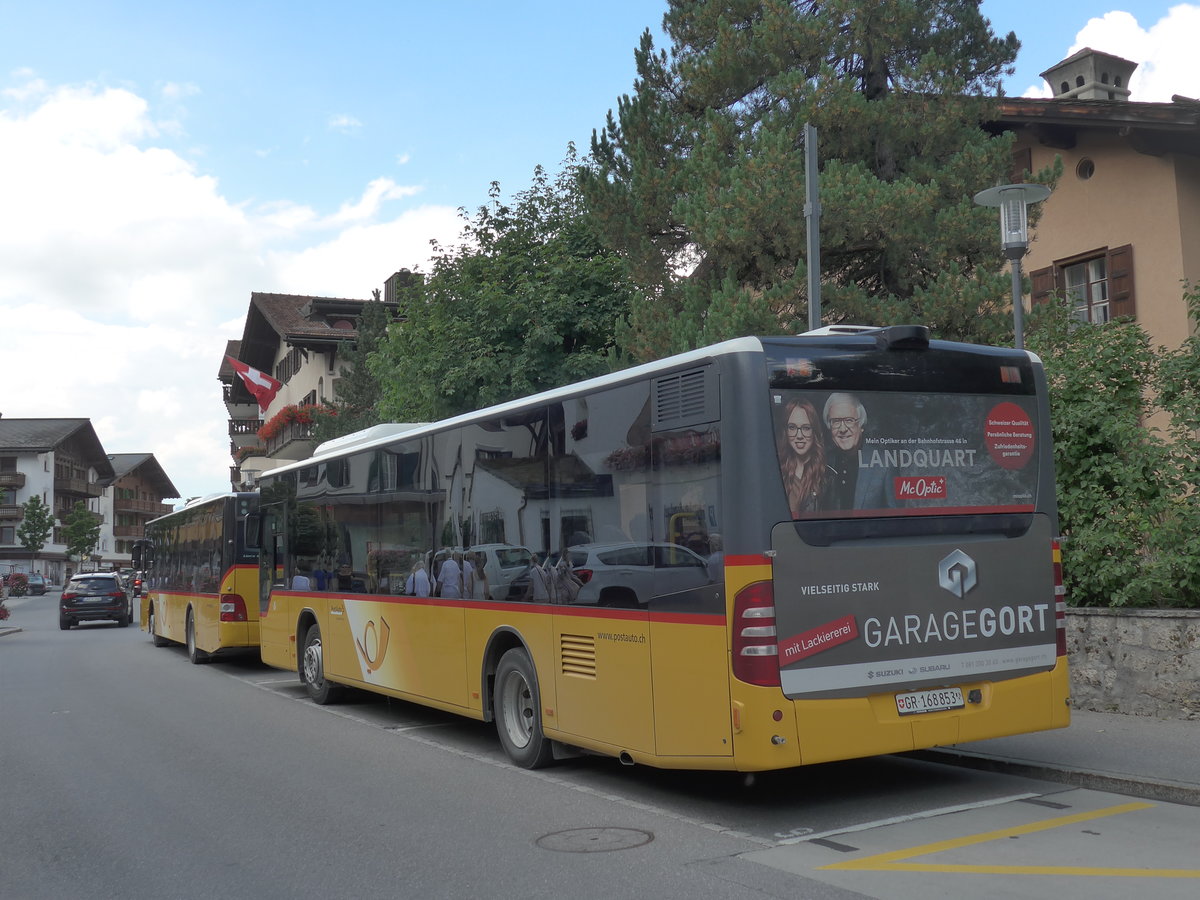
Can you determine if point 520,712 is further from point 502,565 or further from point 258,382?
point 258,382

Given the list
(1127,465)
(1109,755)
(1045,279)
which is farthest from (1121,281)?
(1109,755)

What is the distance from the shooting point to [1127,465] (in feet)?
35.4

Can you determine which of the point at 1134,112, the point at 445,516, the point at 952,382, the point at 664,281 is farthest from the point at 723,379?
the point at 1134,112

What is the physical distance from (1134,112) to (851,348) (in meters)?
12.7

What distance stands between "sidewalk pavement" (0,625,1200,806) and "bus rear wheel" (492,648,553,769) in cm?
293

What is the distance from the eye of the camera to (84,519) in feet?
343

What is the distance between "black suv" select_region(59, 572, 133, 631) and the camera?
38.7 meters

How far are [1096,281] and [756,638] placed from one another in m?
15.3

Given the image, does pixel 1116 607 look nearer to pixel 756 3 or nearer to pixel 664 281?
pixel 664 281

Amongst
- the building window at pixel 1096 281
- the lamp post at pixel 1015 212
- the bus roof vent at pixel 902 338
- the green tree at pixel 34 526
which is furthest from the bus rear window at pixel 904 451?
the green tree at pixel 34 526

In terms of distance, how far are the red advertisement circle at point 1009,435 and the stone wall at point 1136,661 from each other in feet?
9.63

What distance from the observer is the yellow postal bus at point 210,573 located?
1905 centimetres

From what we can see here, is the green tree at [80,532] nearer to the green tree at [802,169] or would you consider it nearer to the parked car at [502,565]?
the green tree at [802,169]

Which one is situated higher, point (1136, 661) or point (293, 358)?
point (293, 358)
